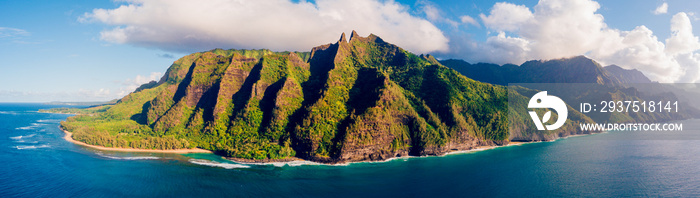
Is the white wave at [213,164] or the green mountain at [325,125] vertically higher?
the green mountain at [325,125]

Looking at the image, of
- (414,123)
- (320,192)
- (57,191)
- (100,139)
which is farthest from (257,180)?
(100,139)

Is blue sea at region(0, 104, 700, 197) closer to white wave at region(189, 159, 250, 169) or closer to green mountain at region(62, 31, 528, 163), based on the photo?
white wave at region(189, 159, 250, 169)

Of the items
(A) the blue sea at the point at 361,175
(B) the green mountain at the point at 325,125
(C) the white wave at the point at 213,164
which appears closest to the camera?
(A) the blue sea at the point at 361,175

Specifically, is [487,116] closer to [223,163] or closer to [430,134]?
[430,134]

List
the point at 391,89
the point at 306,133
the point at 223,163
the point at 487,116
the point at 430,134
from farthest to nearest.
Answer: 1. the point at 487,116
2. the point at 391,89
3. the point at 430,134
4. the point at 306,133
5. the point at 223,163

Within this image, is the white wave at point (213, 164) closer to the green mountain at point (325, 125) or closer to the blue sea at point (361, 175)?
the blue sea at point (361, 175)

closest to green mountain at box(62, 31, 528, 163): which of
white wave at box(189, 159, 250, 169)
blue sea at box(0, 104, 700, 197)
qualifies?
white wave at box(189, 159, 250, 169)

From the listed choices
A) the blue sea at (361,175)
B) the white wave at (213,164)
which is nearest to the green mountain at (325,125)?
the white wave at (213,164)

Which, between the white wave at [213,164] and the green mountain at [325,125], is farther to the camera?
the green mountain at [325,125]
